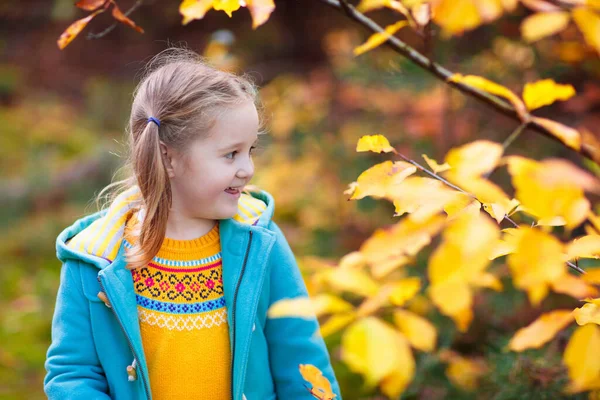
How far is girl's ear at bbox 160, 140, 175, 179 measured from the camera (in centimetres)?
141

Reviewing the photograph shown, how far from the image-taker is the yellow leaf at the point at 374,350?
2.20ft

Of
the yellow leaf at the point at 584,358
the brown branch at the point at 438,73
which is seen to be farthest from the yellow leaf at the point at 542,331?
the brown branch at the point at 438,73

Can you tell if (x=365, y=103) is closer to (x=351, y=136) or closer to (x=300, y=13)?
(x=351, y=136)

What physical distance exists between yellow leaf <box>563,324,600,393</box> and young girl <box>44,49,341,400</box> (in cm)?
77

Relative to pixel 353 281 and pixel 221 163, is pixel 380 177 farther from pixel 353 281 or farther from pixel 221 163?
pixel 221 163

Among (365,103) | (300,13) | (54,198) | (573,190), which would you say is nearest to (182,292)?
(573,190)

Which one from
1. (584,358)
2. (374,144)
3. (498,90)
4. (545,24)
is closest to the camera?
(584,358)

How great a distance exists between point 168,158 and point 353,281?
0.75 m

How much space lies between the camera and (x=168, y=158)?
1423mm

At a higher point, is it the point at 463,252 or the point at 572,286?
the point at 463,252

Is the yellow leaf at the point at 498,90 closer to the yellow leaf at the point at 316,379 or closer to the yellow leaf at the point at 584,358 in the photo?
the yellow leaf at the point at 584,358

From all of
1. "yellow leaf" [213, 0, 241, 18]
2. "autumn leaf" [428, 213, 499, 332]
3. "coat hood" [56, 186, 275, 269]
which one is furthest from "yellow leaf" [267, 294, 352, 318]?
"coat hood" [56, 186, 275, 269]

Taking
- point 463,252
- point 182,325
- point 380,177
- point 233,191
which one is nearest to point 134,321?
point 182,325

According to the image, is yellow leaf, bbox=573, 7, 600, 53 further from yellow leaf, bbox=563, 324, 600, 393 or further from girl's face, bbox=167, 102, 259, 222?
girl's face, bbox=167, 102, 259, 222
